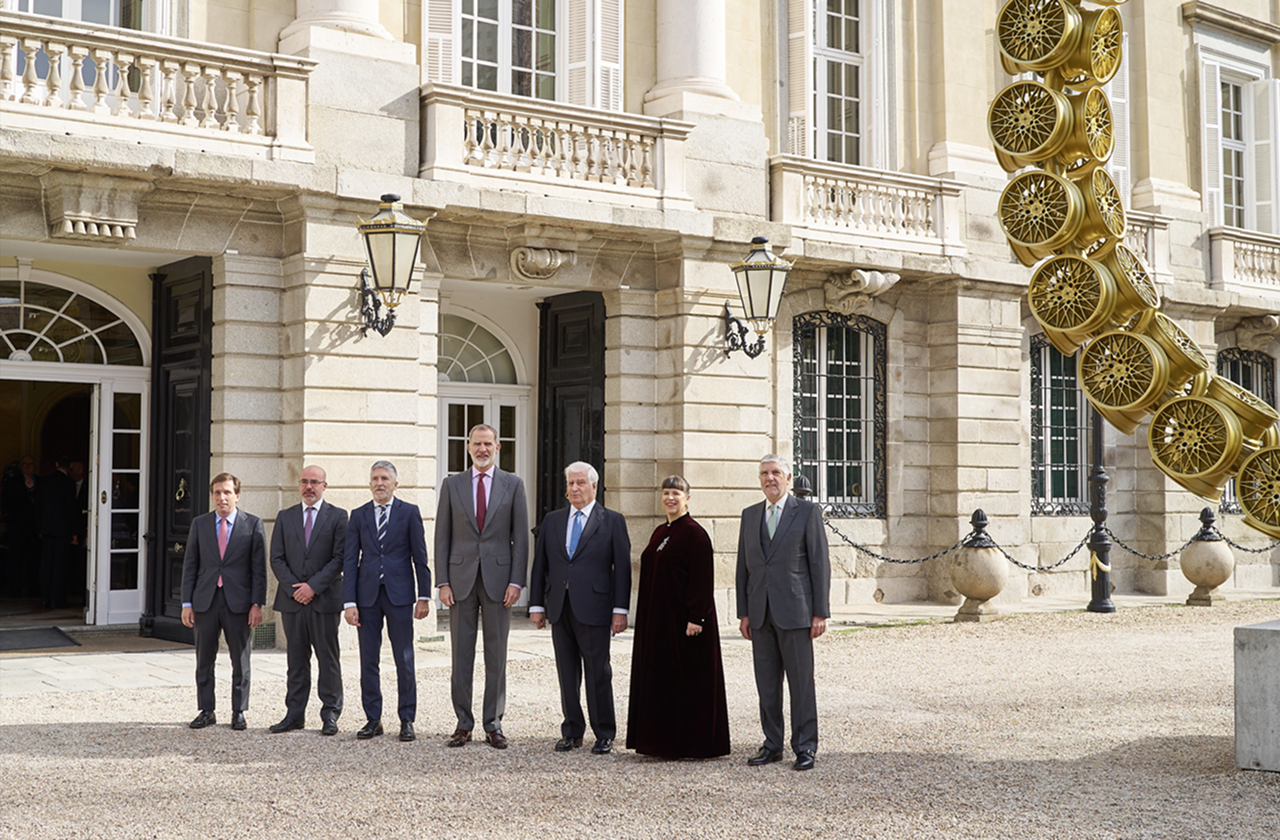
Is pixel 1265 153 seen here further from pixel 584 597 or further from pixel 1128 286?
pixel 584 597

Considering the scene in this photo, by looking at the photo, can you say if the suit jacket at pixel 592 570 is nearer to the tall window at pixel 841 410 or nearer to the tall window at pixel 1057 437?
the tall window at pixel 841 410

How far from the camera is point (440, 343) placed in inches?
606

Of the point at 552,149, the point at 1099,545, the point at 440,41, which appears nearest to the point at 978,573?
the point at 1099,545

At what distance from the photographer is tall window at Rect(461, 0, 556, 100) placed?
1438cm

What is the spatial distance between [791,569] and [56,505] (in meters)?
10.1

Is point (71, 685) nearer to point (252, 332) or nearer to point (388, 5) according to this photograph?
point (252, 332)

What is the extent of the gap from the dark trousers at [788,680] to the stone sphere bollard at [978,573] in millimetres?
7730

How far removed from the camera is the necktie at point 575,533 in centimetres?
808

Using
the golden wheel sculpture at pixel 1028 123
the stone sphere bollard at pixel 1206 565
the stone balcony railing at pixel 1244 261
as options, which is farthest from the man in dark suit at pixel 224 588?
the stone balcony railing at pixel 1244 261

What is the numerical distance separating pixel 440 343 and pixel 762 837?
1011 cm

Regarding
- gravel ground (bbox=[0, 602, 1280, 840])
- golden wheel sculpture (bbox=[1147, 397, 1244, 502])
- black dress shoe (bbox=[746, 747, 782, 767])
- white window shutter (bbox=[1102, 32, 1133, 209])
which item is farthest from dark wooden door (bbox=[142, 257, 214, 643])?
white window shutter (bbox=[1102, 32, 1133, 209])

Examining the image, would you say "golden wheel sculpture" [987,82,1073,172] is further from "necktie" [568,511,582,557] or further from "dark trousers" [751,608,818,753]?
"necktie" [568,511,582,557]

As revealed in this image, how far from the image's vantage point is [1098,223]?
7703 millimetres

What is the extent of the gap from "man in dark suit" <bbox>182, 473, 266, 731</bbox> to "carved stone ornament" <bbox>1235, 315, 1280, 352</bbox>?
16578mm
